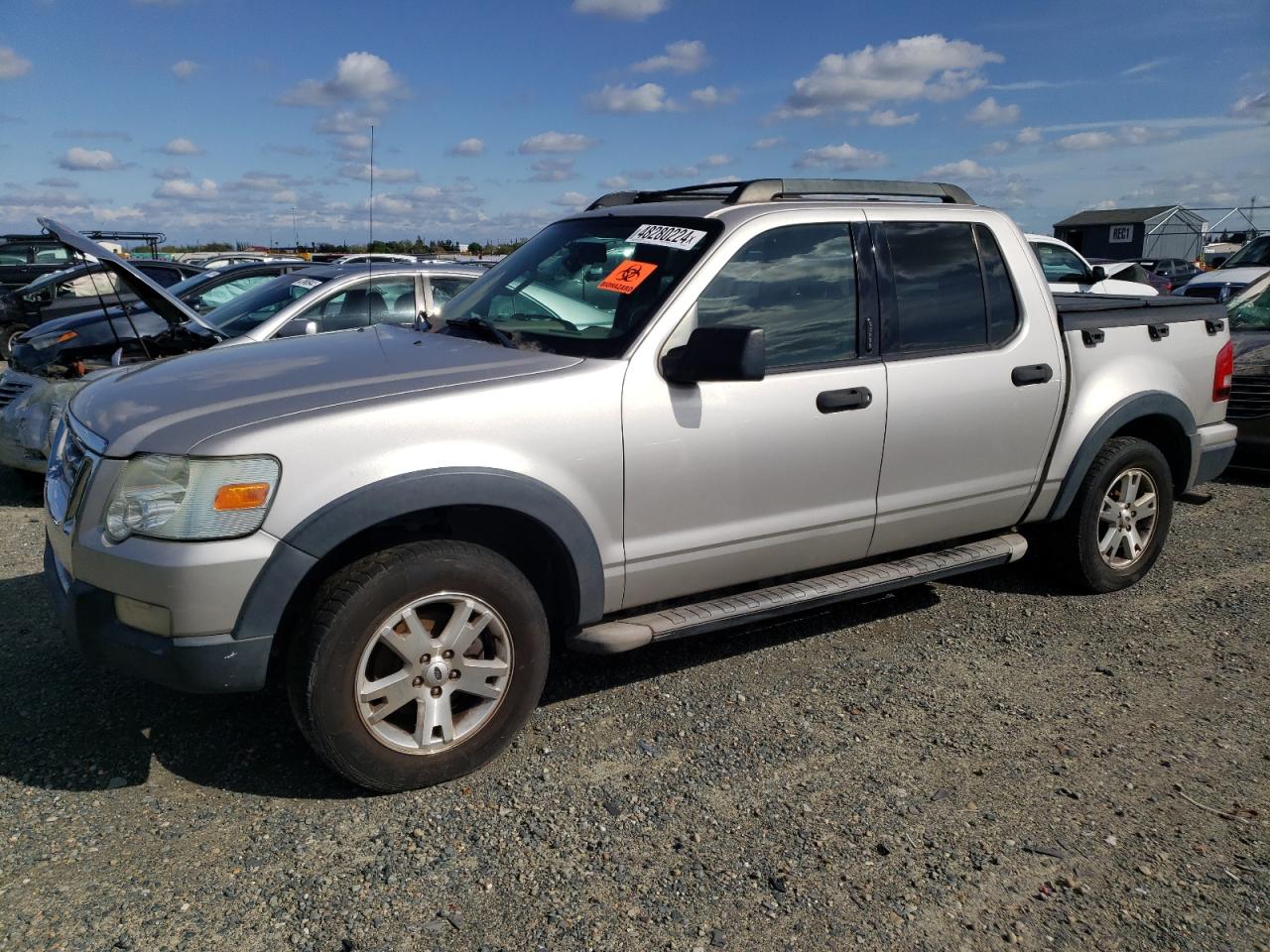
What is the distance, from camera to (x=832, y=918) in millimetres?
2703

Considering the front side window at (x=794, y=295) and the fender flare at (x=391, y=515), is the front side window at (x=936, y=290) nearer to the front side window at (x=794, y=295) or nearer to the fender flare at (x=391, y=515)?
the front side window at (x=794, y=295)

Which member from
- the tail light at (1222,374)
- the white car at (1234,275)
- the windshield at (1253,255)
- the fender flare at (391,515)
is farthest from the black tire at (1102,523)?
the windshield at (1253,255)

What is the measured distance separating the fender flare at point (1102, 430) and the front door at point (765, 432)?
1253 millimetres

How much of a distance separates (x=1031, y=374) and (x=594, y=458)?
86.6 inches

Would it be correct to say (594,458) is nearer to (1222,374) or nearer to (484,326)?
(484,326)

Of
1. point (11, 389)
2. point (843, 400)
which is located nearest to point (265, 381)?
point (843, 400)

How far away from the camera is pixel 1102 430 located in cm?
477

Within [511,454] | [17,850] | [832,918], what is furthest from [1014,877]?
[17,850]

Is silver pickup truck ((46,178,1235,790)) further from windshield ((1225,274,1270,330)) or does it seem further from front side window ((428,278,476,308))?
windshield ((1225,274,1270,330))

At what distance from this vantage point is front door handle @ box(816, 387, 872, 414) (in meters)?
3.84

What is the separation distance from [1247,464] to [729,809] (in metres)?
6.28

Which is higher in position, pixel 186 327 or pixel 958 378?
pixel 186 327

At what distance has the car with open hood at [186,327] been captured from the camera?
6453 millimetres

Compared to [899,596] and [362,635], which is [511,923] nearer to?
[362,635]
